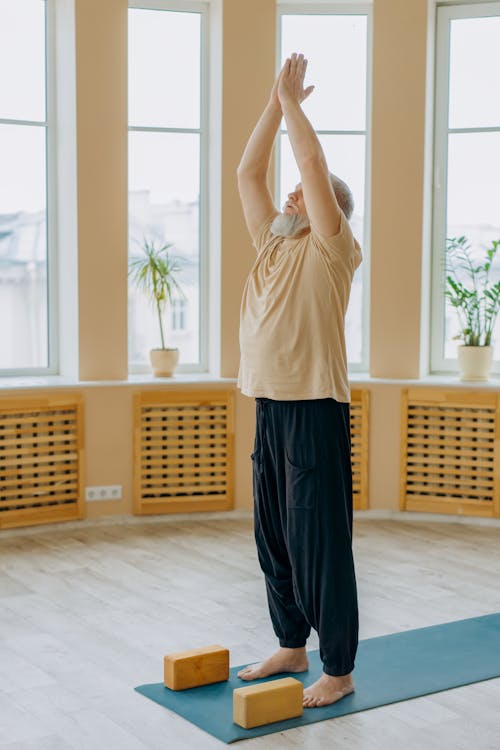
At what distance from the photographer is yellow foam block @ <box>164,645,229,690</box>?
10.2 ft

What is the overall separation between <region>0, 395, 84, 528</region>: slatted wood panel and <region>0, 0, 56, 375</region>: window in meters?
0.49

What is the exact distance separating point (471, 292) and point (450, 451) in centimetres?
90

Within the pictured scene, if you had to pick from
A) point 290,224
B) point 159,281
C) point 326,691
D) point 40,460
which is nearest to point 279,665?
point 326,691

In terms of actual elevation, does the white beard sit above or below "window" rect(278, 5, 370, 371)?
below

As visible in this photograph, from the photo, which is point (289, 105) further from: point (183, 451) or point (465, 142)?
point (465, 142)

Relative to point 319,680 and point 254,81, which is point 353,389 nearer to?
point 254,81

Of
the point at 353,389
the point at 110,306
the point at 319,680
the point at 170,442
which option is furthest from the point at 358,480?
the point at 319,680

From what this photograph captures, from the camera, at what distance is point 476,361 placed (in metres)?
5.61

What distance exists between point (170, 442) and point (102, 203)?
1.33 meters

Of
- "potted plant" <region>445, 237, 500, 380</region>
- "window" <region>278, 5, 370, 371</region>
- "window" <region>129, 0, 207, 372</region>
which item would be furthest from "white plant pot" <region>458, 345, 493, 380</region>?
"window" <region>129, 0, 207, 372</region>

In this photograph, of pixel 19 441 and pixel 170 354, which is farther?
pixel 170 354

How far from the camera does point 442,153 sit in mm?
5867

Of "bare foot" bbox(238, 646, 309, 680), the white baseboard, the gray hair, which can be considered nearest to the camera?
the gray hair

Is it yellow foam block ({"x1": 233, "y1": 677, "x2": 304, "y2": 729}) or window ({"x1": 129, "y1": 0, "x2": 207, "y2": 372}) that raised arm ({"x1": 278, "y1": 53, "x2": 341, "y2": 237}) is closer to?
yellow foam block ({"x1": 233, "y1": 677, "x2": 304, "y2": 729})
